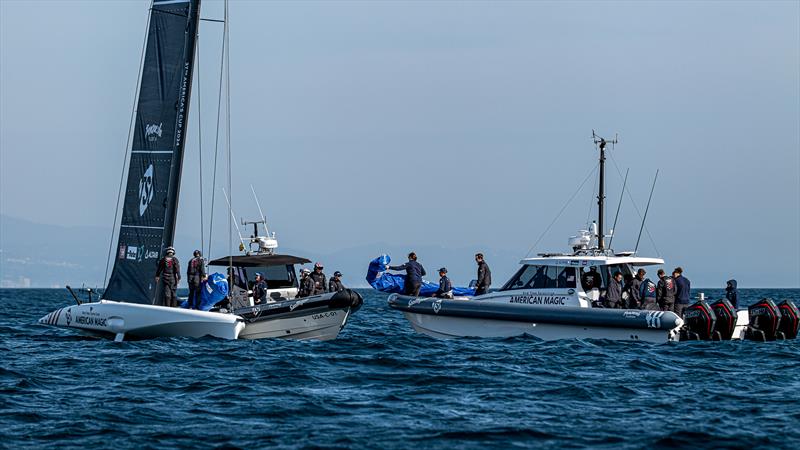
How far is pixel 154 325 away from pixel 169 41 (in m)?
5.91

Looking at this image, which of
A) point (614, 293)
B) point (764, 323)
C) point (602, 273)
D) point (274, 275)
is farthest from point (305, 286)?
point (764, 323)

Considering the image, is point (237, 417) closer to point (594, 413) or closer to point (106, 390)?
point (106, 390)

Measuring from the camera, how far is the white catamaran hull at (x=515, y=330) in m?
23.3

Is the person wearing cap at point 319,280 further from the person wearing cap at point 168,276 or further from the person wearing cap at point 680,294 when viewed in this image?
the person wearing cap at point 680,294

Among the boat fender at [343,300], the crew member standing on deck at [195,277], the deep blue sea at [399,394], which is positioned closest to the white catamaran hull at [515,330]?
the deep blue sea at [399,394]

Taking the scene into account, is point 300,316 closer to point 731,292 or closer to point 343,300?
point 343,300

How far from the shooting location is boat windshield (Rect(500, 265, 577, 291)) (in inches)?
989

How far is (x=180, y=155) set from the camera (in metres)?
23.9

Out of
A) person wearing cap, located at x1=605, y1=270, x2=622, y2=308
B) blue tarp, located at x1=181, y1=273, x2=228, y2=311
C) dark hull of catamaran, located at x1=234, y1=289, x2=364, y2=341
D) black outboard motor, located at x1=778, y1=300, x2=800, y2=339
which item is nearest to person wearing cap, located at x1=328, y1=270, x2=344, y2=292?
dark hull of catamaran, located at x1=234, y1=289, x2=364, y2=341

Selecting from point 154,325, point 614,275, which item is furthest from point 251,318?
point 614,275

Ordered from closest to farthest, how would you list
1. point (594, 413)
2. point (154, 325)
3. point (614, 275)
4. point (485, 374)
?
1. point (594, 413)
2. point (485, 374)
3. point (154, 325)
4. point (614, 275)

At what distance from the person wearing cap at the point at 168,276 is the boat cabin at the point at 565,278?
7.10 metres

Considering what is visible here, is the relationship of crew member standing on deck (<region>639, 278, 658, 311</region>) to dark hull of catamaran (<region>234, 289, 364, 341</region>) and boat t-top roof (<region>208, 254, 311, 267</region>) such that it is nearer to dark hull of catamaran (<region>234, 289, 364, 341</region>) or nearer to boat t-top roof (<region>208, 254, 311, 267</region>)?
dark hull of catamaran (<region>234, 289, 364, 341</region>)

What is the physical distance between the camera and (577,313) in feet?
77.7
